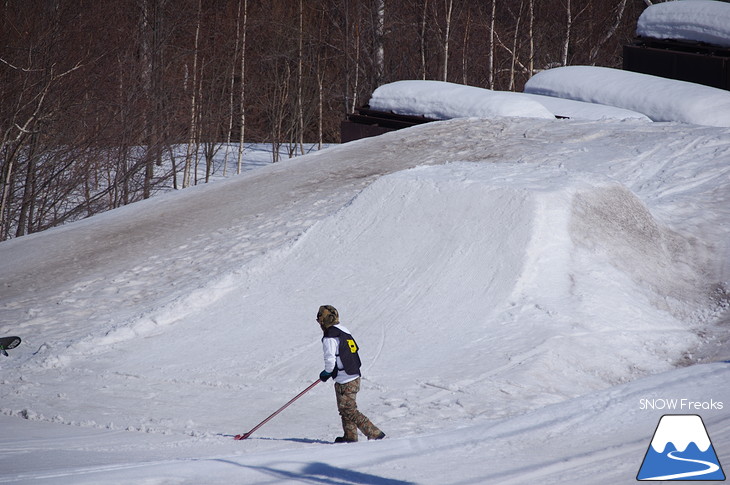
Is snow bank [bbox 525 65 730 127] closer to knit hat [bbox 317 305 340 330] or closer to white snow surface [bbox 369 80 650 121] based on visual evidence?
white snow surface [bbox 369 80 650 121]

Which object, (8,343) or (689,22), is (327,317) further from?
(689,22)

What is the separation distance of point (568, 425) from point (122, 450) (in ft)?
11.9

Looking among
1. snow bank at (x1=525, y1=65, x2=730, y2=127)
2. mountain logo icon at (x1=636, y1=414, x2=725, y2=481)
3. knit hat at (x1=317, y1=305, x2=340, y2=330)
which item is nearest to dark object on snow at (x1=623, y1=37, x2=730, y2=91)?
snow bank at (x1=525, y1=65, x2=730, y2=127)

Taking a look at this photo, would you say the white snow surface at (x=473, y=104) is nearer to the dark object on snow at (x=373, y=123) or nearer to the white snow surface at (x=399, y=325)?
the dark object on snow at (x=373, y=123)

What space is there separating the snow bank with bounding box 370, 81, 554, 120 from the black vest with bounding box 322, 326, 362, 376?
1256 centimetres

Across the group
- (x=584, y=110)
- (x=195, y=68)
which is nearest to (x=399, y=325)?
(x=584, y=110)

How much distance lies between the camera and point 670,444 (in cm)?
566

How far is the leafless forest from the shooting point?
68.9 ft

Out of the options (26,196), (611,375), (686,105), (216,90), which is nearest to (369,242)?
(611,375)

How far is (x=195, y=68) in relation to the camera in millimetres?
27000

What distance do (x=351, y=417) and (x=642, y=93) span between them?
13.7 metres

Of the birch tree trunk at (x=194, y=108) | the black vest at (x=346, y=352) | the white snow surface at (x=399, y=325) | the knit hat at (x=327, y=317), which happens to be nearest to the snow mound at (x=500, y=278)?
the white snow surface at (x=399, y=325)

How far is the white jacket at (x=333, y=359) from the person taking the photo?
6.69 metres

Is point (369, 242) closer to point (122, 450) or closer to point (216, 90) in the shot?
point (122, 450)
